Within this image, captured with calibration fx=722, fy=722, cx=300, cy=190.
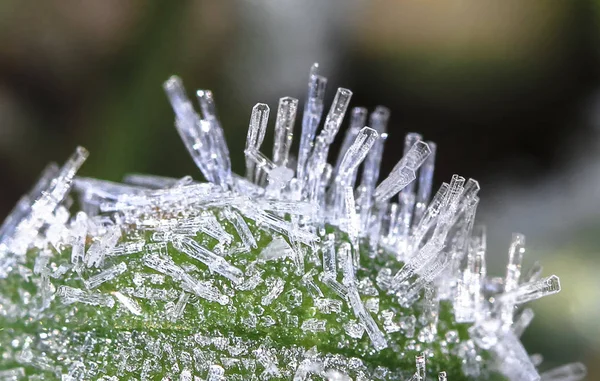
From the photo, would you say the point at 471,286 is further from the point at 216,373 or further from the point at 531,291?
the point at 216,373

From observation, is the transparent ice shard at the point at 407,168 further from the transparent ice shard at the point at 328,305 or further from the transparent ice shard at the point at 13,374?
the transparent ice shard at the point at 13,374

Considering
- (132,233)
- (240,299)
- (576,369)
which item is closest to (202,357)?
(240,299)

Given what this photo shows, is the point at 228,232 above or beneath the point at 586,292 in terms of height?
beneath

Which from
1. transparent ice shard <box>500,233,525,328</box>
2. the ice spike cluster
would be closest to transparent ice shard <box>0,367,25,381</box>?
the ice spike cluster

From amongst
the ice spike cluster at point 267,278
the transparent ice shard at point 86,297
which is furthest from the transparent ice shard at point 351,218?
the transparent ice shard at point 86,297

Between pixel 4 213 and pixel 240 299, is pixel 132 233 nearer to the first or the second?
pixel 240 299

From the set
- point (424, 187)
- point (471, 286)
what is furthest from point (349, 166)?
point (471, 286)
